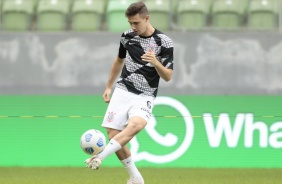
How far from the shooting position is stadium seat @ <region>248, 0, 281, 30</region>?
16156 millimetres

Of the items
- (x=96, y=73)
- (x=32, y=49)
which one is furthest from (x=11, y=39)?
(x=96, y=73)

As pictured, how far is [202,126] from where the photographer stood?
15.3 metres

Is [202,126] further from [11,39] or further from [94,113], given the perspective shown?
[11,39]

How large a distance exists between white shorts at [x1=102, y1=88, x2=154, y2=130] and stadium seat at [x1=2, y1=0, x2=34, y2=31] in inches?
284

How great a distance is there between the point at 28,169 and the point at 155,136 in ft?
7.58

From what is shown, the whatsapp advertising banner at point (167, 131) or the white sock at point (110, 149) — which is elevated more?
the white sock at point (110, 149)

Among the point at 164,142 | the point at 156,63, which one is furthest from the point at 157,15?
the point at 156,63

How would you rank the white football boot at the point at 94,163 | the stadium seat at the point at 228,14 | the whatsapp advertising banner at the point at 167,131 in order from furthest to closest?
the stadium seat at the point at 228,14 < the whatsapp advertising banner at the point at 167,131 < the white football boot at the point at 94,163

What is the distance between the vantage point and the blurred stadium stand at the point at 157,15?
16.2m

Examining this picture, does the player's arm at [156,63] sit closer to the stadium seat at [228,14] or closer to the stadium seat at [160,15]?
the stadium seat at [160,15]

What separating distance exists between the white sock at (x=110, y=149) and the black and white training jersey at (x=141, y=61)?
717 mm

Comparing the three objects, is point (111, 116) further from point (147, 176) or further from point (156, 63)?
point (147, 176)

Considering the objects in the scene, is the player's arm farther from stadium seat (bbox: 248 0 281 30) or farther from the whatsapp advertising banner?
stadium seat (bbox: 248 0 281 30)

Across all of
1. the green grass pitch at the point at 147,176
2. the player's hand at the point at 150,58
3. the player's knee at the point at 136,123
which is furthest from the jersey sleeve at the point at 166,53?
the green grass pitch at the point at 147,176
